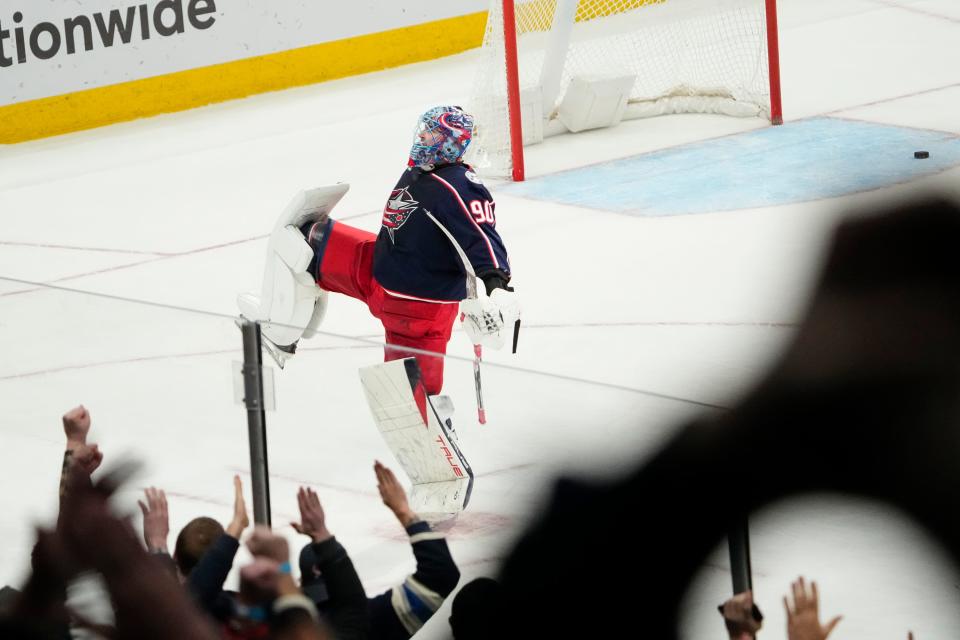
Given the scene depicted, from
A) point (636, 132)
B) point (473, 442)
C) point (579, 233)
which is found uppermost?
point (636, 132)

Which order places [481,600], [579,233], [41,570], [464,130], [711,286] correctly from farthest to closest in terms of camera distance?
[579,233] < [711,286] < [464,130] < [41,570] < [481,600]

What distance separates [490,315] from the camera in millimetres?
3885

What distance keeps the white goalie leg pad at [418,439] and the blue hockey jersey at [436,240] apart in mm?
1764

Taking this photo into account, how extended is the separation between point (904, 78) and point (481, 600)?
9231 millimetres

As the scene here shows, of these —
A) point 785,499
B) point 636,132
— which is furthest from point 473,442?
point 636,132

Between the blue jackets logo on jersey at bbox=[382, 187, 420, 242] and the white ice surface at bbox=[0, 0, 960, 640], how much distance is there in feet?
3.29

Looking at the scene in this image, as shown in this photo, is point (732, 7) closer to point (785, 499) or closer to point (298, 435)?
point (298, 435)

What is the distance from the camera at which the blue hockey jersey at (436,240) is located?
3846mm

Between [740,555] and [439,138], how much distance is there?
323cm

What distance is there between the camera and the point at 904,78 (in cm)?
980

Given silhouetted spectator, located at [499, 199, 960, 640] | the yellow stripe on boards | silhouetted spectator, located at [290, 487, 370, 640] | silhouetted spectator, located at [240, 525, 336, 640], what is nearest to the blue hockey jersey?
silhouetted spectator, located at [290, 487, 370, 640]

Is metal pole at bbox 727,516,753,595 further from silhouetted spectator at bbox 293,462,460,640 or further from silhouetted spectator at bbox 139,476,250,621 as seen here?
silhouetted spectator at bbox 139,476,250,621

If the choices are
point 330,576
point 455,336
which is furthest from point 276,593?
point 455,336

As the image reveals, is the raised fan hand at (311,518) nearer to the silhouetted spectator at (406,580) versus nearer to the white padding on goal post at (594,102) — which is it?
the silhouetted spectator at (406,580)
